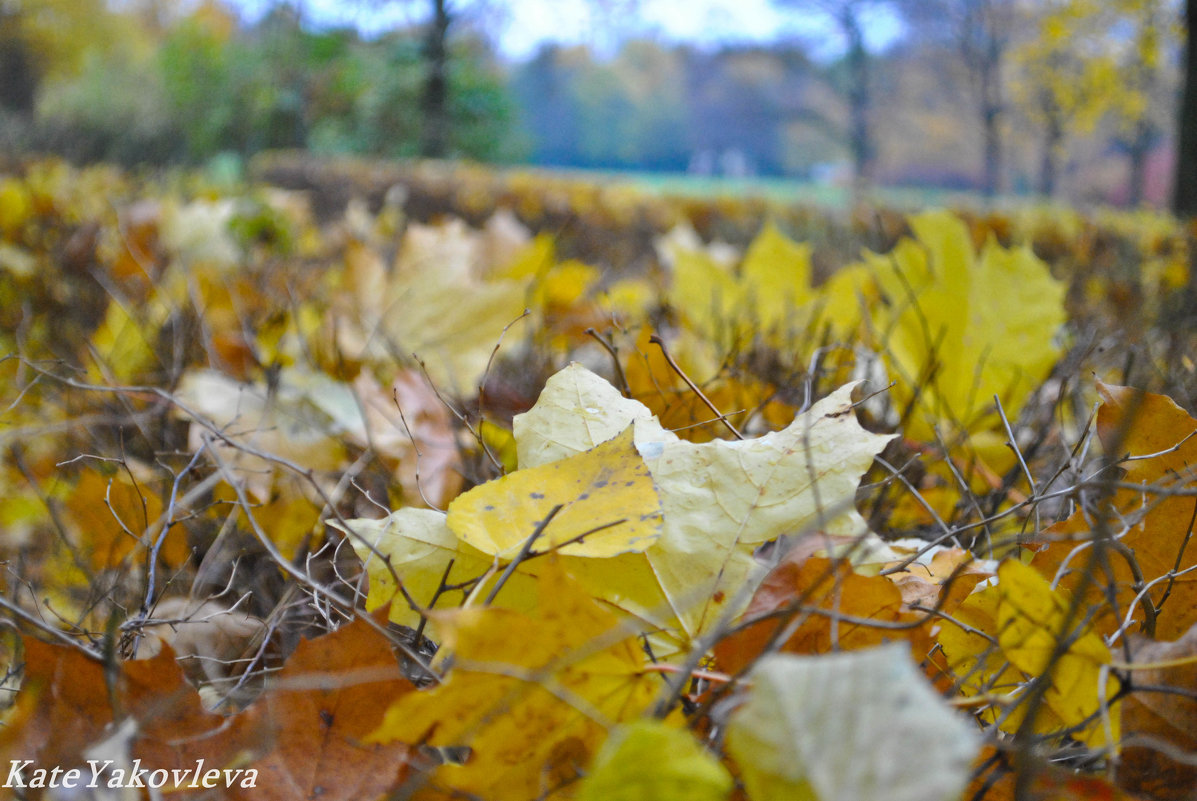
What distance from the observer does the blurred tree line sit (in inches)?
370

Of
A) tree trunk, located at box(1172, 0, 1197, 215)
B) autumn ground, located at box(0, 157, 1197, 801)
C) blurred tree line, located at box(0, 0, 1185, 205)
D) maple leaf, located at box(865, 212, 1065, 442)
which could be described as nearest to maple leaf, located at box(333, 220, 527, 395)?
autumn ground, located at box(0, 157, 1197, 801)

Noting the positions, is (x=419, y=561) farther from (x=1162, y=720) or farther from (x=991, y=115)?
(x=991, y=115)

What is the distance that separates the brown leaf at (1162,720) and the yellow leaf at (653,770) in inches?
5.8

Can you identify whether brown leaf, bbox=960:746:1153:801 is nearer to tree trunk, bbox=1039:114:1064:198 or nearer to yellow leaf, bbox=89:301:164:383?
yellow leaf, bbox=89:301:164:383

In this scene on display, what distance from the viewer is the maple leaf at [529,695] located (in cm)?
23

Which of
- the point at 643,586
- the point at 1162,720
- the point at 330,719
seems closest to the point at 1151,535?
the point at 1162,720

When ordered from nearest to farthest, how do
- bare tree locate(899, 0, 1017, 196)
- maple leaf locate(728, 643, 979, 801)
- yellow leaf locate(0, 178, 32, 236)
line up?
maple leaf locate(728, 643, 979, 801)
yellow leaf locate(0, 178, 32, 236)
bare tree locate(899, 0, 1017, 196)

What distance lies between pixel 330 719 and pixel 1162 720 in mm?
265

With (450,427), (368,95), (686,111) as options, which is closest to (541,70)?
(686,111)

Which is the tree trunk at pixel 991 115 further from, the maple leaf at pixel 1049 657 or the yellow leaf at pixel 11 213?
the maple leaf at pixel 1049 657

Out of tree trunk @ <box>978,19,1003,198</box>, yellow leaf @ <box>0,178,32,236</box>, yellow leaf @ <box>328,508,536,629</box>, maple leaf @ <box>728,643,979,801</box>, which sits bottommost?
yellow leaf @ <box>328,508,536,629</box>

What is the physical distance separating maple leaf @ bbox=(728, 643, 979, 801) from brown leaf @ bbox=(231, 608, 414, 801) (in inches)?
Answer: 5.2

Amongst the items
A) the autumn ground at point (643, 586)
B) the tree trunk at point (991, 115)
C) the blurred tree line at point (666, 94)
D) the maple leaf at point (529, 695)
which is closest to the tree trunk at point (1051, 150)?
the blurred tree line at point (666, 94)

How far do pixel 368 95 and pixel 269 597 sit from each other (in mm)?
20215
